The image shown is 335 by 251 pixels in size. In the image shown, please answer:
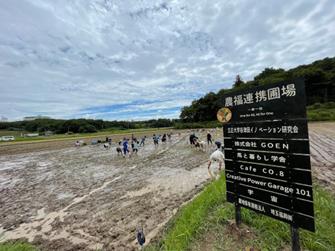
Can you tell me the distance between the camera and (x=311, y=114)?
3519cm

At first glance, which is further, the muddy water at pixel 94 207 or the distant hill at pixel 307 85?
the distant hill at pixel 307 85

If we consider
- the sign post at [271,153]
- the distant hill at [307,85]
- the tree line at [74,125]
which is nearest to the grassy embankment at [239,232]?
the sign post at [271,153]

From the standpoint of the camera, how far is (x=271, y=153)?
7.90ft

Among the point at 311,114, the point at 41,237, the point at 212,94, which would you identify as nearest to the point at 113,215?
the point at 41,237

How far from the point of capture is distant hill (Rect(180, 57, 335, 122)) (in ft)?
159

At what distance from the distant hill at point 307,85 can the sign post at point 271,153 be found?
33460 mm

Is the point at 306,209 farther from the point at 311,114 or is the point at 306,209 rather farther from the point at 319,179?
the point at 311,114

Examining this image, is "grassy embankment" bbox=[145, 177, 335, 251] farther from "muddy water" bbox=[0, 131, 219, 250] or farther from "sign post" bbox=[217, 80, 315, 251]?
"muddy water" bbox=[0, 131, 219, 250]

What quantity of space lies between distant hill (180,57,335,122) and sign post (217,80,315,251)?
33.5m

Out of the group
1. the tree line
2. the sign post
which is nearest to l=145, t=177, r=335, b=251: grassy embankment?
the sign post

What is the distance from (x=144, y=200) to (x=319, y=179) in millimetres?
5285

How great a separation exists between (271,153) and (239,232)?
1547 millimetres

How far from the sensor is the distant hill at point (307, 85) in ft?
159

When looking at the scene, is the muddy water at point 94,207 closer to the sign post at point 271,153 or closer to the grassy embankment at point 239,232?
the grassy embankment at point 239,232
